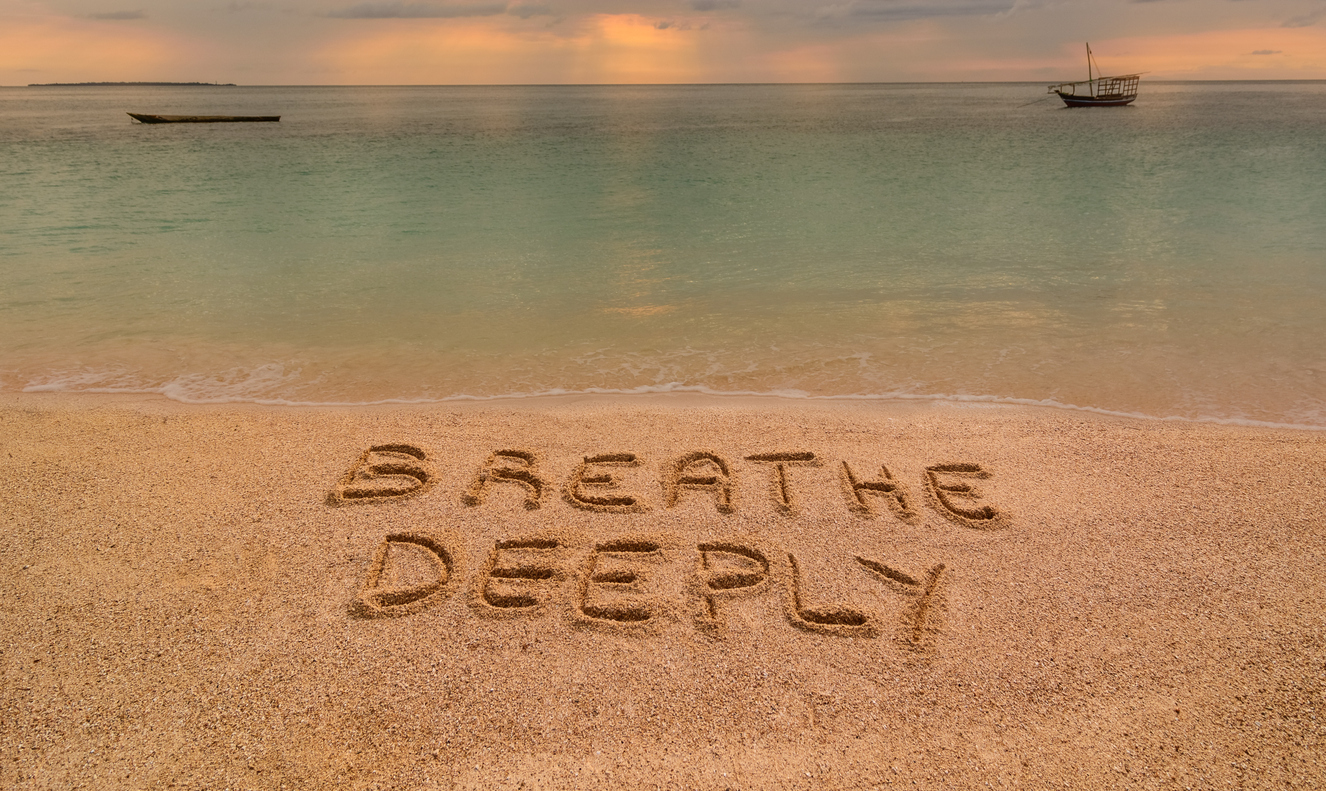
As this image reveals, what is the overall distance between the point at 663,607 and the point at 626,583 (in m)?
0.25

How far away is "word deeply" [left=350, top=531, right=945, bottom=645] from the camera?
9.75 feet

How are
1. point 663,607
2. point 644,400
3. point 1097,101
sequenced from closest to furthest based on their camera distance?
point 663,607
point 644,400
point 1097,101

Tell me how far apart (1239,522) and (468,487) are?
4.23m

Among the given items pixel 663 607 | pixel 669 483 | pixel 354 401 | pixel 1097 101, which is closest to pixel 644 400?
pixel 669 483

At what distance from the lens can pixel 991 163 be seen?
2348 cm

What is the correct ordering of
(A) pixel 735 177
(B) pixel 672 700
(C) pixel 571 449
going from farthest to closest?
(A) pixel 735 177 → (C) pixel 571 449 → (B) pixel 672 700

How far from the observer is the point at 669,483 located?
158 inches

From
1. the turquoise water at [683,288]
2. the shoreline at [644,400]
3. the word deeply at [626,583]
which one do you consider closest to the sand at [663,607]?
the word deeply at [626,583]

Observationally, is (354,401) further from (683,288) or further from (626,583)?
(683,288)

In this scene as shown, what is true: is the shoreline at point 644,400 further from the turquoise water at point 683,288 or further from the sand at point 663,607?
the sand at point 663,607

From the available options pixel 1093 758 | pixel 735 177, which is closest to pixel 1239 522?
pixel 1093 758

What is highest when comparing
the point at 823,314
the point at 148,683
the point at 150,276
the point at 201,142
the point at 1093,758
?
the point at 201,142

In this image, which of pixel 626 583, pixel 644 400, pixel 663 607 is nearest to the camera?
pixel 663 607

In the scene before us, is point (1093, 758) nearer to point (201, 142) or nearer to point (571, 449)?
point (571, 449)
